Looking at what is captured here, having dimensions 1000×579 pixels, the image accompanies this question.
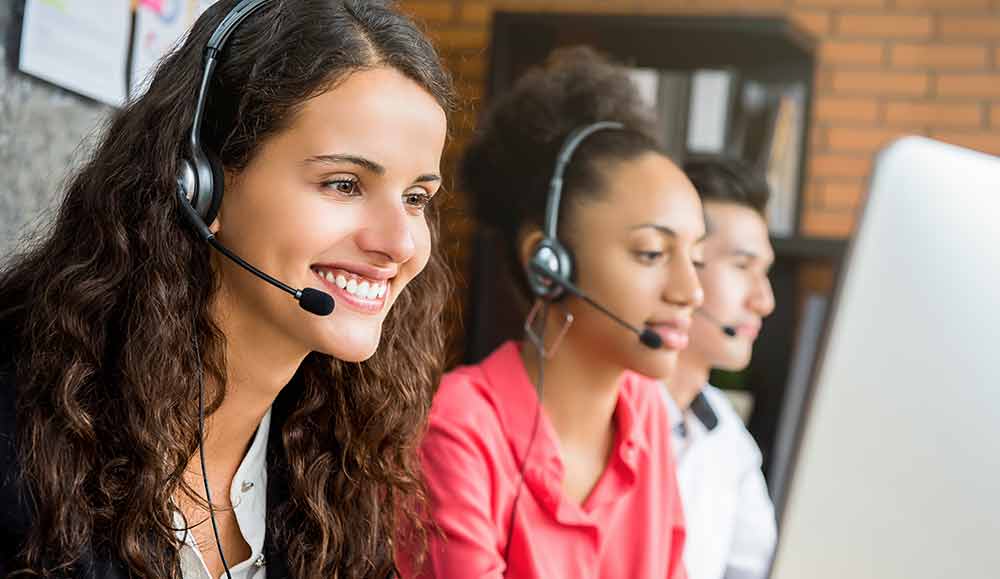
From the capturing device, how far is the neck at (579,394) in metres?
1.61

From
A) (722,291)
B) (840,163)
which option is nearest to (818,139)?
(840,163)

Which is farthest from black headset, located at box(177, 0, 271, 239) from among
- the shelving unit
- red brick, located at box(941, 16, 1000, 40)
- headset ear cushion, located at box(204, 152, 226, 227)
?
red brick, located at box(941, 16, 1000, 40)

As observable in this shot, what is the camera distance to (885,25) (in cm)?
352

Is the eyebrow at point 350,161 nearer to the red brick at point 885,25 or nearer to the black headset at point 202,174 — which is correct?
the black headset at point 202,174

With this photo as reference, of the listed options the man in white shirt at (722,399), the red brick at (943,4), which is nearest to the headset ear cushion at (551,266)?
the man in white shirt at (722,399)

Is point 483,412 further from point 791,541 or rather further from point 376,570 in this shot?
point 791,541

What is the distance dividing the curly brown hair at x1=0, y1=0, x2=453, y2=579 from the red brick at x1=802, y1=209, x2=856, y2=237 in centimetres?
251

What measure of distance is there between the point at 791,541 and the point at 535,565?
0.77m

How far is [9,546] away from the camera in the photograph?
39.3 inches

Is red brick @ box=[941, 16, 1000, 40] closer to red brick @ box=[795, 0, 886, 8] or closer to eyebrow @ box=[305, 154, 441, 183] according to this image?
red brick @ box=[795, 0, 886, 8]

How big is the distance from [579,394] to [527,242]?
26 centimetres

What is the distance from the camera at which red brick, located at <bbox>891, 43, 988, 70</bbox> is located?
3.48 metres

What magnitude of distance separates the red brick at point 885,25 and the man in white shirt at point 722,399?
145cm

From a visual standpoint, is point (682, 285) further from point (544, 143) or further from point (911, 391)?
point (911, 391)
